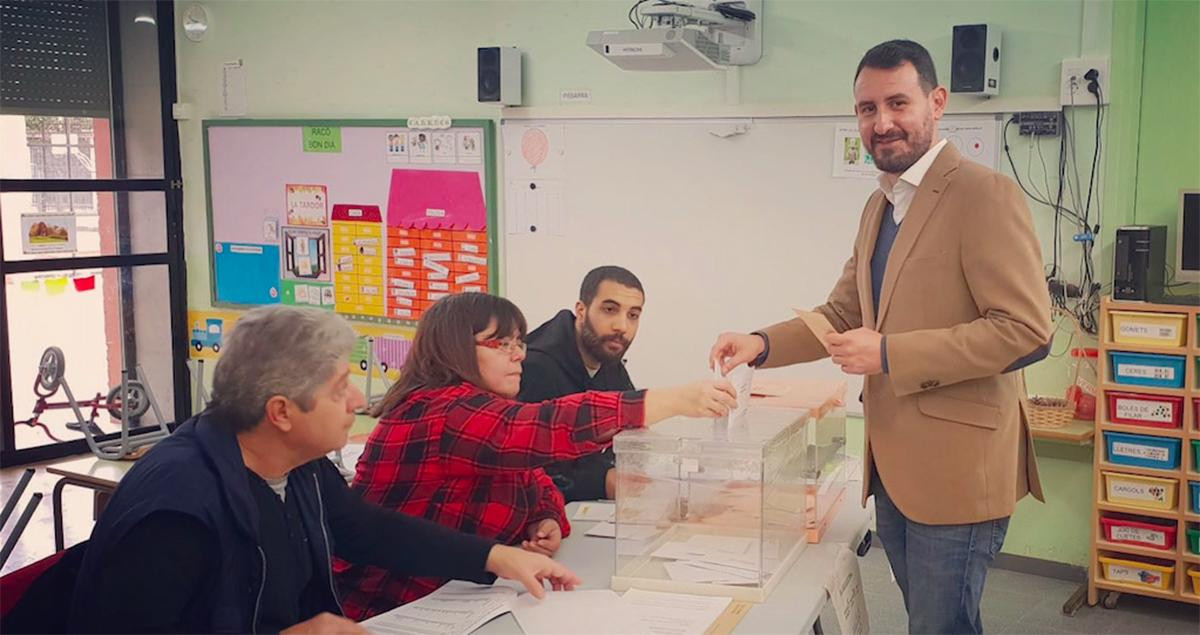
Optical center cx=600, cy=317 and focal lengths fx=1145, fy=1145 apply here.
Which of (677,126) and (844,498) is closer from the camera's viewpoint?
(844,498)

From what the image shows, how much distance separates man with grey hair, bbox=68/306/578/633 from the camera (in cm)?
165

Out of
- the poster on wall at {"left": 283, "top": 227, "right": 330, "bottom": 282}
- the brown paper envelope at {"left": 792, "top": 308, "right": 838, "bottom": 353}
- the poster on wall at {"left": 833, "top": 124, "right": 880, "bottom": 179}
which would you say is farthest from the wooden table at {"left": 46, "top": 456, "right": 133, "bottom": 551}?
the poster on wall at {"left": 833, "top": 124, "right": 880, "bottom": 179}

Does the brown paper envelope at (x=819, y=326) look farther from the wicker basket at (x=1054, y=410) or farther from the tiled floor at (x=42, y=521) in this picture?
the tiled floor at (x=42, y=521)

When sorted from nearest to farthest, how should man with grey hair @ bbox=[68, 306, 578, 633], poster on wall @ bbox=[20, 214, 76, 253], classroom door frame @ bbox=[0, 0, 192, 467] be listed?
man with grey hair @ bbox=[68, 306, 578, 633] < poster on wall @ bbox=[20, 214, 76, 253] < classroom door frame @ bbox=[0, 0, 192, 467]

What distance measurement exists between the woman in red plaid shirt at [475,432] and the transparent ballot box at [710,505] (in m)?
0.08

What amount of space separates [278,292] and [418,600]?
4.46 m

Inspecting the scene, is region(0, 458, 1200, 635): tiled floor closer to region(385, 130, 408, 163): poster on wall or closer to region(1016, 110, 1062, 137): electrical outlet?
region(1016, 110, 1062, 137): electrical outlet

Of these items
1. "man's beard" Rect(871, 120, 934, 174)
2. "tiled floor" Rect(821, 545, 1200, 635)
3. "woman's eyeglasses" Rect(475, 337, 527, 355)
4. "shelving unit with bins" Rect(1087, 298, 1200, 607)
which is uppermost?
"man's beard" Rect(871, 120, 934, 174)

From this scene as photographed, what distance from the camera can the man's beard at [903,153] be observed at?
227 cm

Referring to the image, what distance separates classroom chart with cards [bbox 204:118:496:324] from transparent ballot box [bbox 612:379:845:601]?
3358 mm

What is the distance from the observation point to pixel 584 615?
2.02m

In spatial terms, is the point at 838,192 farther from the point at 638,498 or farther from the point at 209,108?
the point at 209,108

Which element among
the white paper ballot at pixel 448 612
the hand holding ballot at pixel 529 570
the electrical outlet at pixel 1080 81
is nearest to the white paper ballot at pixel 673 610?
the hand holding ballot at pixel 529 570

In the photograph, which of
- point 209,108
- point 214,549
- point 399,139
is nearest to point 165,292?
point 209,108
